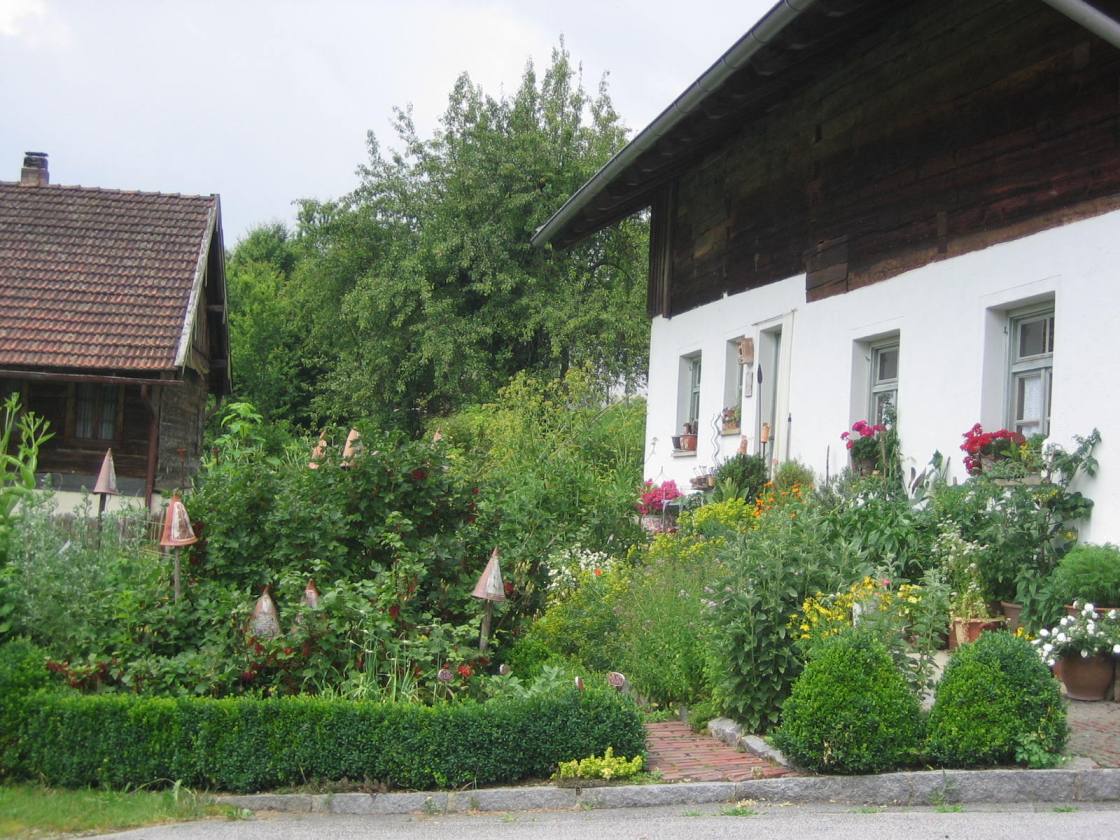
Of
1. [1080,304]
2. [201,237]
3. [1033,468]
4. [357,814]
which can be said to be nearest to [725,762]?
[357,814]

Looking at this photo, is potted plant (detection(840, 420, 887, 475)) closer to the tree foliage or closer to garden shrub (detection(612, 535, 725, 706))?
garden shrub (detection(612, 535, 725, 706))

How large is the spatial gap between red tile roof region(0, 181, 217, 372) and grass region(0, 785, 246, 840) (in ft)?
41.7

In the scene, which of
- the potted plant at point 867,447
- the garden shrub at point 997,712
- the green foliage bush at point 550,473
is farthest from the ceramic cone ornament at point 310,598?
the potted plant at point 867,447

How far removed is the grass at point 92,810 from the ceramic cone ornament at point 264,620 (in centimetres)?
103

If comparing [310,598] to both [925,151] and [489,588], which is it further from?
[925,151]

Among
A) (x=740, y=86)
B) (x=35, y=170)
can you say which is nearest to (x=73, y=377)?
(x=35, y=170)

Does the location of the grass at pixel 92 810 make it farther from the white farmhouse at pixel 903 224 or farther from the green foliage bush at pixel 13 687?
the white farmhouse at pixel 903 224

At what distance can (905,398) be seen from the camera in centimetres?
1124

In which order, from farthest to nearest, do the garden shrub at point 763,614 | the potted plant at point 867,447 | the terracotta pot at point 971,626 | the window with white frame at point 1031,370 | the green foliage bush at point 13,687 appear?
the potted plant at point 867,447 < the window with white frame at point 1031,370 < the terracotta pot at point 971,626 < the garden shrub at point 763,614 < the green foliage bush at point 13,687

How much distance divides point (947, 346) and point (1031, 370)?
3.18ft

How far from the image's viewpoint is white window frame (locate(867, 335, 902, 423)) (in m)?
12.1

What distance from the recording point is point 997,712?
5.94m

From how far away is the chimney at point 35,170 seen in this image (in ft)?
70.9

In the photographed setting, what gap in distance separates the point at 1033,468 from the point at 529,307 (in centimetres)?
2092
